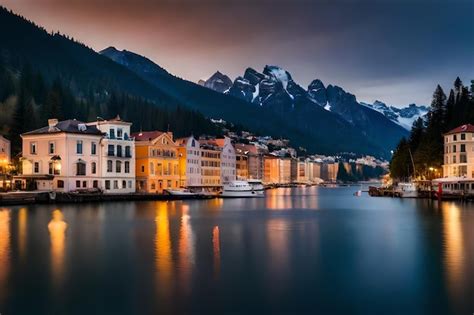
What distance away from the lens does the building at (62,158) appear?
9006 cm

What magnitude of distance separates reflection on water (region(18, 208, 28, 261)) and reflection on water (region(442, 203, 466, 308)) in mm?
22492

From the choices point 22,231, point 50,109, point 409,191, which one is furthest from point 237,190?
point 22,231

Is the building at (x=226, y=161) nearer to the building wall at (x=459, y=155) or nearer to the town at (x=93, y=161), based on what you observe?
the town at (x=93, y=161)

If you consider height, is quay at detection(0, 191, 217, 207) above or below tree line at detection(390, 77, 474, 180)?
below

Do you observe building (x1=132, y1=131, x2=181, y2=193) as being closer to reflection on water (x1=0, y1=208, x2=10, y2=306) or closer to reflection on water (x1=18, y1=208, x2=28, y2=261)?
reflection on water (x1=18, y1=208, x2=28, y2=261)

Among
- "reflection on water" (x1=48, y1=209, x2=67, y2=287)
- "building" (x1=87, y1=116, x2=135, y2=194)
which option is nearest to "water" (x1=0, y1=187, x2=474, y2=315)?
"reflection on water" (x1=48, y1=209, x2=67, y2=287)

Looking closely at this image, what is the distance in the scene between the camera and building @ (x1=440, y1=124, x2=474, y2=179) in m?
97.5

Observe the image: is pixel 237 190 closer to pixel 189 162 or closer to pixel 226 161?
pixel 189 162

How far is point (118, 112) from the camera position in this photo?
18062 centimetres

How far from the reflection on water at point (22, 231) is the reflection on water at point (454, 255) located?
22.5m

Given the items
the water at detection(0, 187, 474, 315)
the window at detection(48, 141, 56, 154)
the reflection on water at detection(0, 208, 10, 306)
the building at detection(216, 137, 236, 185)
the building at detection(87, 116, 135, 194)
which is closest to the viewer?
the water at detection(0, 187, 474, 315)

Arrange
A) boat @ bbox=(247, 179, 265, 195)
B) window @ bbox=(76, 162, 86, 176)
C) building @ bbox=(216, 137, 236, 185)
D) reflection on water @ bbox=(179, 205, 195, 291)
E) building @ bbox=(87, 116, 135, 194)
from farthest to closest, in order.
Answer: building @ bbox=(216, 137, 236, 185), boat @ bbox=(247, 179, 265, 195), building @ bbox=(87, 116, 135, 194), window @ bbox=(76, 162, 86, 176), reflection on water @ bbox=(179, 205, 195, 291)

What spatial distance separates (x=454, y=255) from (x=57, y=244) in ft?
82.3

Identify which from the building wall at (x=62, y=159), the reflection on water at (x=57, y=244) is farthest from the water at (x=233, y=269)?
the building wall at (x=62, y=159)
